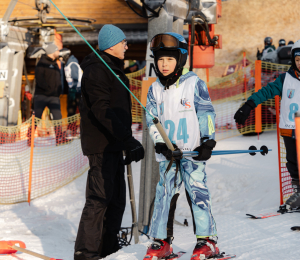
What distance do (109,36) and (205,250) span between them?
6.60ft

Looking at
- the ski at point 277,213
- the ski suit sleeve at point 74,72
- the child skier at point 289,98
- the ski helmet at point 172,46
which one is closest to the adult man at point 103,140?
the ski helmet at point 172,46

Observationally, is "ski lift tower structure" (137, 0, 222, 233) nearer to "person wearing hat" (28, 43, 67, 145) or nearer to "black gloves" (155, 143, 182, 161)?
"black gloves" (155, 143, 182, 161)

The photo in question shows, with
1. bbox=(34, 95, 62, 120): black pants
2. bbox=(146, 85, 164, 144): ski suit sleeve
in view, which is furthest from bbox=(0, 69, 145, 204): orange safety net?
bbox=(146, 85, 164, 144): ski suit sleeve

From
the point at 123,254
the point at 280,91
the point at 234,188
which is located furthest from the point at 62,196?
the point at 280,91

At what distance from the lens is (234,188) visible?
6008 mm

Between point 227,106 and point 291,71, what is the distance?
247 inches

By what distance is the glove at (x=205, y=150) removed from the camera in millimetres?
2784

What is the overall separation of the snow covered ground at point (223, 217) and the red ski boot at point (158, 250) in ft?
0.85

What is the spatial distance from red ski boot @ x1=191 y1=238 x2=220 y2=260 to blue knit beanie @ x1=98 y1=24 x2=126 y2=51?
188 cm

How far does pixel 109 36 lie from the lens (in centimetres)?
344

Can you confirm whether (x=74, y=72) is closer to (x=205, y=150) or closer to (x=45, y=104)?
(x=45, y=104)

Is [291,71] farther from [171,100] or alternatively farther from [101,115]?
[101,115]

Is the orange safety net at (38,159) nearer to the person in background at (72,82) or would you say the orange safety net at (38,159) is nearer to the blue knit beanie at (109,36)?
the person in background at (72,82)

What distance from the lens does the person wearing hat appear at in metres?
8.12
